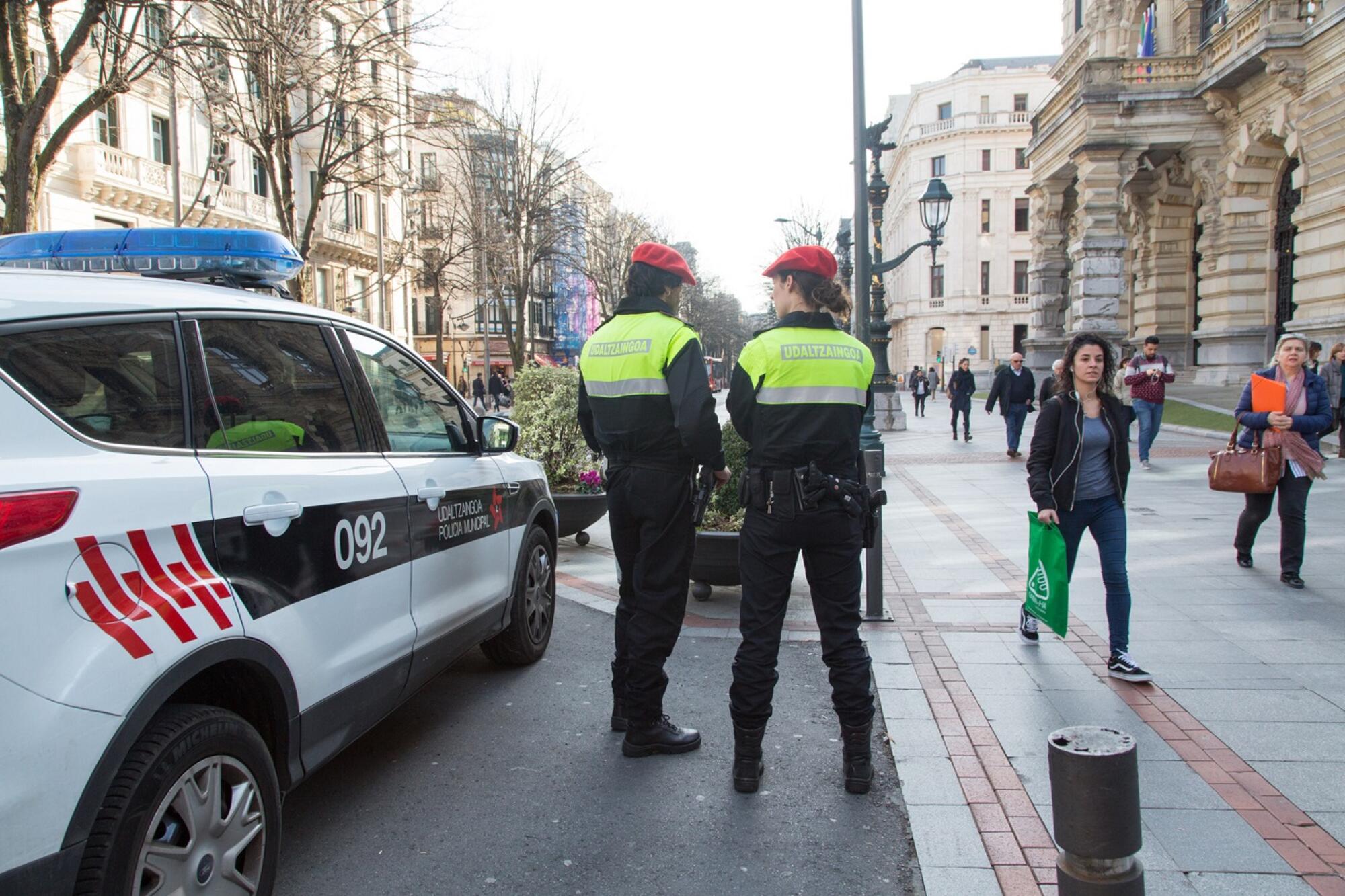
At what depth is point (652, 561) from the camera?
13.0 feet

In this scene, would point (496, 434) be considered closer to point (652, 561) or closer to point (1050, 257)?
point (652, 561)

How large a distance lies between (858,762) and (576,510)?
5.06 m

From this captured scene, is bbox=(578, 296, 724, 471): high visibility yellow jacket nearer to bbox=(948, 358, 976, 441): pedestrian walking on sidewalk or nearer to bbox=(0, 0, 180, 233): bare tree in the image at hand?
bbox=(0, 0, 180, 233): bare tree

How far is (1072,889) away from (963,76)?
74240mm

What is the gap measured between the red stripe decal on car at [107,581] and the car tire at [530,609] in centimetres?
268

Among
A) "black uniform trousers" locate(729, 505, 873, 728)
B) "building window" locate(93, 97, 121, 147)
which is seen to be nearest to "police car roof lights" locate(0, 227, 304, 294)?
"black uniform trousers" locate(729, 505, 873, 728)

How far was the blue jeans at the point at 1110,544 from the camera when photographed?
4.90m

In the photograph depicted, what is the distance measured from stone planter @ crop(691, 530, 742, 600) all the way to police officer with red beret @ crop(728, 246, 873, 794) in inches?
95.9

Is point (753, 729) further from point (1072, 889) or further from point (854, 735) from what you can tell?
point (1072, 889)

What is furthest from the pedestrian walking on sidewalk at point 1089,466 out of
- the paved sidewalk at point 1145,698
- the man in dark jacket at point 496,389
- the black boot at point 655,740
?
the man in dark jacket at point 496,389

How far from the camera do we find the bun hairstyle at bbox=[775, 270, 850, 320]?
12.3ft

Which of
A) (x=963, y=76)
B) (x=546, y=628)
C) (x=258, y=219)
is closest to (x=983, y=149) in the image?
(x=963, y=76)

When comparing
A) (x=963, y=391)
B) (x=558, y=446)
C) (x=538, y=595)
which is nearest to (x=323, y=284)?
(x=963, y=391)

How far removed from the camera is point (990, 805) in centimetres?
350
